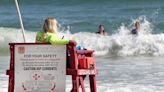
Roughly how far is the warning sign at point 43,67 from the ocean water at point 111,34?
3.65m

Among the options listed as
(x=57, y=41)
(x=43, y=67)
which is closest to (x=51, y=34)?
(x=57, y=41)

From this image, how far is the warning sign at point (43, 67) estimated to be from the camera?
9.77 m

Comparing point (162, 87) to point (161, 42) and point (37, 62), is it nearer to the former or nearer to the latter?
point (37, 62)

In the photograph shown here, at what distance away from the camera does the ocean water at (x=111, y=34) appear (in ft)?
50.1

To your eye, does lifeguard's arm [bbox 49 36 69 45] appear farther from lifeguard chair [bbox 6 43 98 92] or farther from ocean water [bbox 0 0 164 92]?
ocean water [bbox 0 0 164 92]

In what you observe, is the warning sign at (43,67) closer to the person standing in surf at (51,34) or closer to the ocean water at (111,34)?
the person standing in surf at (51,34)

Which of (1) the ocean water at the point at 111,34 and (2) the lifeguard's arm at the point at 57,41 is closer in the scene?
(2) the lifeguard's arm at the point at 57,41

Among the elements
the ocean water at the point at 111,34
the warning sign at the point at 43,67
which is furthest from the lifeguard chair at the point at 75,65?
the ocean water at the point at 111,34

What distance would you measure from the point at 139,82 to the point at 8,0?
29.8m

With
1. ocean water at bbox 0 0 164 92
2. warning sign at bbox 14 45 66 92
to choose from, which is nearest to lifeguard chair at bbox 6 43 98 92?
warning sign at bbox 14 45 66 92

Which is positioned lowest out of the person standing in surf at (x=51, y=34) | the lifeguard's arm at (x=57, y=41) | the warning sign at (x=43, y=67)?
the warning sign at (x=43, y=67)

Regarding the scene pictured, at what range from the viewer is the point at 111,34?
1101 inches

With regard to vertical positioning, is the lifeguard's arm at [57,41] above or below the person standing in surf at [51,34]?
below

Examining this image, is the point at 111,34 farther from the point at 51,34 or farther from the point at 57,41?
the point at 57,41
